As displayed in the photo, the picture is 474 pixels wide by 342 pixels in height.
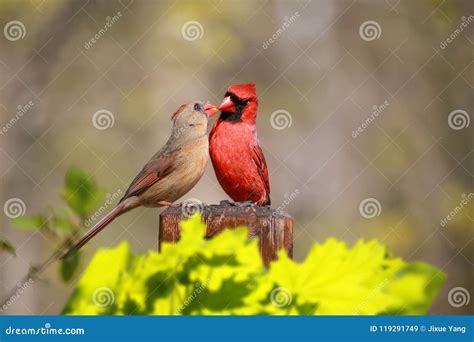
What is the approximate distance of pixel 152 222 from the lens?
16.9ft

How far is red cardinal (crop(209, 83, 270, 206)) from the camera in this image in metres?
3.12

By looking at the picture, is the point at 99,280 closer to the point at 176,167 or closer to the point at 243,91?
the point at 176,167

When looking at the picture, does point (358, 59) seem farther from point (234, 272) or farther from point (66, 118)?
point (234, 272)

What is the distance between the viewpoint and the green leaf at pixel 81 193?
173cm

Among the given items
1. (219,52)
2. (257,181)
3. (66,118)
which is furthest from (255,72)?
(257,181)

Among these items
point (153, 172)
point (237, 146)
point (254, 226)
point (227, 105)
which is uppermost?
point (227, 105)

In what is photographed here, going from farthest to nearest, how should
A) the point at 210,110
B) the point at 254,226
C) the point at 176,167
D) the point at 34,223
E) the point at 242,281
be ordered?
the point at 176,167 → the point at 210,110 → the point at 254,226 → the point at 242,281 → the point at 34,223

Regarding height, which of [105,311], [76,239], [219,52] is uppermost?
[219,52]

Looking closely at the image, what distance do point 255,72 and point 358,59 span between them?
2.99 ft

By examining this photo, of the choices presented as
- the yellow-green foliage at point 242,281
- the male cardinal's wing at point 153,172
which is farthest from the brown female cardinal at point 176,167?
the yellow-green foliage at point 242,281

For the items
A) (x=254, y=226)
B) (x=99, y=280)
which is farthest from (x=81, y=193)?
(x=254, y=226)

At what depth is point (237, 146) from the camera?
3146 mm

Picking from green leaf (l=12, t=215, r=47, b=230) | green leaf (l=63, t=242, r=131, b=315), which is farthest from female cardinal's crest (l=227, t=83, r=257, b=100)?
green leaf (l=12, t=215, r=47, b=230)

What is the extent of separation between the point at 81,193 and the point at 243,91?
153 centimetres
